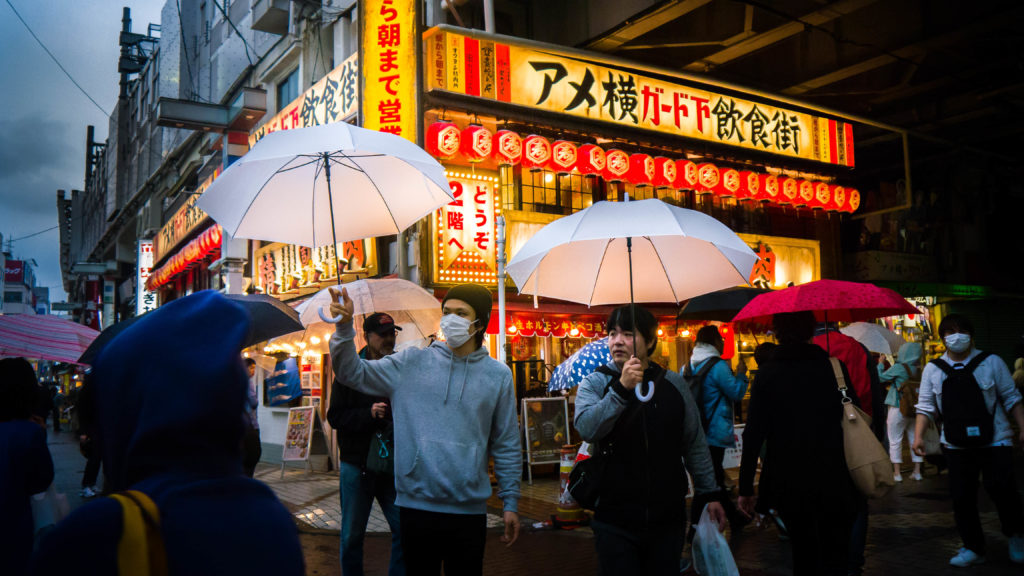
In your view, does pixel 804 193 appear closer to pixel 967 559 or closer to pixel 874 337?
pixel 874 337

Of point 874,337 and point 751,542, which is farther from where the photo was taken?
point 874,337

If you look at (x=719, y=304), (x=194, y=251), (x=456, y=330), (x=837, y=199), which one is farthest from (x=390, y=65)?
(x=837, y=199)

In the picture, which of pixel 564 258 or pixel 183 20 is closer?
pixel 564 258

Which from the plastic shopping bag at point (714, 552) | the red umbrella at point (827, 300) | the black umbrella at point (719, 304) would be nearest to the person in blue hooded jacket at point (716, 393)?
the black umbrella at point (719, 304)

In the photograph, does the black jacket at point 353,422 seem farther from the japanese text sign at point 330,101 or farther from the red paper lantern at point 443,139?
the japanese text sign at point 330,101

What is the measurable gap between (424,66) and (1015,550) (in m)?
11.0

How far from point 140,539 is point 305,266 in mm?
15366

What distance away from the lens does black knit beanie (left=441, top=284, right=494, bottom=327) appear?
4.04 metres

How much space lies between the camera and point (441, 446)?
375 cm

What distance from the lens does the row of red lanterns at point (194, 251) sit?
65.6 feet

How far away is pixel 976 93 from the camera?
18.3 metres

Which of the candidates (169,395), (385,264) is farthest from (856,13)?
(169,395)

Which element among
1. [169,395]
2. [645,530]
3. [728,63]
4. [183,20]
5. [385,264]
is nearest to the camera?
[169,395]

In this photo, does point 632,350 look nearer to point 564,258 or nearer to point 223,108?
point 564,258
